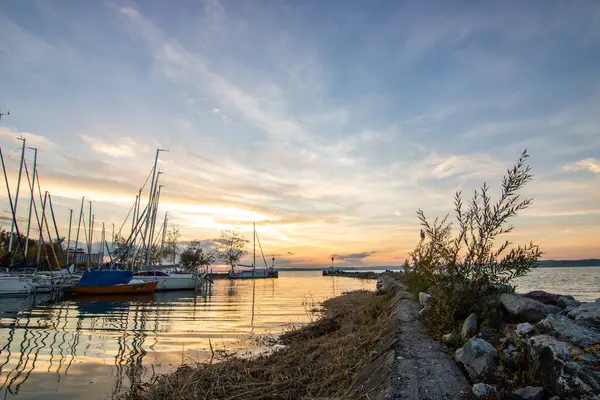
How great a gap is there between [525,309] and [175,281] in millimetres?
39618

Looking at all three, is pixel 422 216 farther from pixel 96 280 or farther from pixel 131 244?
pixel 131 244

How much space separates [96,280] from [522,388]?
1413 inches

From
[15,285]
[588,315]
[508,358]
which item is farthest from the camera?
[15,285]

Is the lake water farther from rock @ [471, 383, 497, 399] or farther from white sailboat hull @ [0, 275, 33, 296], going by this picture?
white sailboat hull @ [0, 275, 33, 296]

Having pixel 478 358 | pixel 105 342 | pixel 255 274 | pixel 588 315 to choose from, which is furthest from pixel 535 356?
pixel 255 274

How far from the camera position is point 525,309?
19.7 ft

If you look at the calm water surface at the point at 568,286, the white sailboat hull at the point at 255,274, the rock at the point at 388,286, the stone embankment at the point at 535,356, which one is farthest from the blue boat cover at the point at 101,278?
the white sailboat hull at the point at 255,274

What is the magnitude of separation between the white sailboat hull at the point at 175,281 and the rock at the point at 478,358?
1506 inches

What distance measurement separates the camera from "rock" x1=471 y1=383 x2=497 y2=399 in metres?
4.08

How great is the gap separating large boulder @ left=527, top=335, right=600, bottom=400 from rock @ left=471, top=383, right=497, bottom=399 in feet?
1.55

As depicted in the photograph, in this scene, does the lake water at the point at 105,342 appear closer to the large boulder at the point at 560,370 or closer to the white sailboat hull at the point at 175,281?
the large boulder at the point at 560,370

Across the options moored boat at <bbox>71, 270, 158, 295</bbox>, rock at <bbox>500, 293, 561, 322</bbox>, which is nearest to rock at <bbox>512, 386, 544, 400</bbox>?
rock at <bbox>500, 293, 561, 322</bbox>

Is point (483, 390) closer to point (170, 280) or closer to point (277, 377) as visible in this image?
point (277, 377)

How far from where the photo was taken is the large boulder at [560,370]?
357 cm
